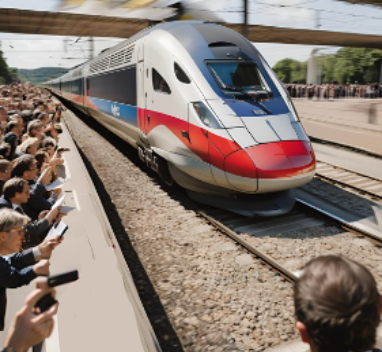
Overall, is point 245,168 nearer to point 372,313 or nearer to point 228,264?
point 228,264

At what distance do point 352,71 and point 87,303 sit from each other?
6086cm

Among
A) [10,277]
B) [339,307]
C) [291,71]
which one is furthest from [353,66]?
[339,307]

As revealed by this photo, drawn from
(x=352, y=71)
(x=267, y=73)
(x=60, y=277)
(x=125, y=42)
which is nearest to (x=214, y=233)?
(x=267, y=73)

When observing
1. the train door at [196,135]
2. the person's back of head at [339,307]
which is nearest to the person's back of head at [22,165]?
the train door at [196,135]

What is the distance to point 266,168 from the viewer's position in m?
5.50

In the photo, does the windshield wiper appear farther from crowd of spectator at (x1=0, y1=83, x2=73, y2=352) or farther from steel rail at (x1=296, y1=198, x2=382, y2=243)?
crowd of spectator at (x1=0, y1=83, x2=73, y2=352)

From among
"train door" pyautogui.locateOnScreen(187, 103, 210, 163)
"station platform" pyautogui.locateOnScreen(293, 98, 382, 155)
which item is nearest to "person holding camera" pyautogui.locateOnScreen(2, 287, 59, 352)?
"train door" pyautogui.locateOnScreen(187, 103, 210, 163)

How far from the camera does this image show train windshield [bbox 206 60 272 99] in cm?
632

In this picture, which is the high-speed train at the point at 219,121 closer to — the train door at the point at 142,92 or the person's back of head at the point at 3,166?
the train door at the point at 142,92

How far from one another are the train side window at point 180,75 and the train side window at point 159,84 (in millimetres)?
327

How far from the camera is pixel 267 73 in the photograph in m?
6.75

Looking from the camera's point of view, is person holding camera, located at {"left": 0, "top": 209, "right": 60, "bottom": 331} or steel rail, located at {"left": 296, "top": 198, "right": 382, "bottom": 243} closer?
person holding camera, located at {"left": 0, "top": 209, "right": 60, "bottom": 331}

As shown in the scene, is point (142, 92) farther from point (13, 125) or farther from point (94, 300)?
point (94, 300)

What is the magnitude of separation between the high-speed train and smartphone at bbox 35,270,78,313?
4.12 m
